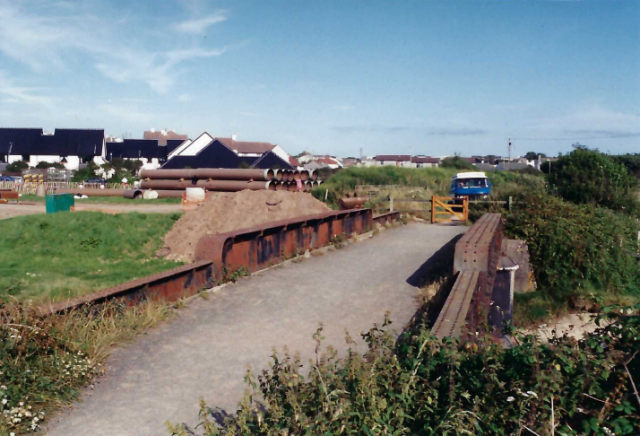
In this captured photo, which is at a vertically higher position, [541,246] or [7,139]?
[7,139]

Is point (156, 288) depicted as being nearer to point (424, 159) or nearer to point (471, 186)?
point (471, 186)

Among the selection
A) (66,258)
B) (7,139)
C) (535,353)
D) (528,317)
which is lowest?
(528,317)

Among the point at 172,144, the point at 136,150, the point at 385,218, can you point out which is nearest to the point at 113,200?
the point at 385,218

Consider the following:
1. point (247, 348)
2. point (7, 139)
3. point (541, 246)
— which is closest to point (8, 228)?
point (247, 348)

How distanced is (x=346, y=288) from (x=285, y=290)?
121cm

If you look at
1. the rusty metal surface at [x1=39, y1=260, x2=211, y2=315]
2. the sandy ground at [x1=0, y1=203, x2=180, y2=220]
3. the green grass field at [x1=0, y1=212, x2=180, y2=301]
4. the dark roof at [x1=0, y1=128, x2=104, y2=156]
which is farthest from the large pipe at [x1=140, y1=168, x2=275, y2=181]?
the dark roof at [x1=0, y1=128, x2=104, y2=156]

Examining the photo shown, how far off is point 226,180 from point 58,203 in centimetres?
1101

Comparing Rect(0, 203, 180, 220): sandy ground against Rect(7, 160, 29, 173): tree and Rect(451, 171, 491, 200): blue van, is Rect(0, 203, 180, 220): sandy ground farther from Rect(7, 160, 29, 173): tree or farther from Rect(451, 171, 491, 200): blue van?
Rect(7, 160, 29, 173): tree

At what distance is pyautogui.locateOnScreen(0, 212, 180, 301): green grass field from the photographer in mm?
11445

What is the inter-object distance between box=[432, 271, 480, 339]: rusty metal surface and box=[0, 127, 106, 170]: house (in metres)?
86.0

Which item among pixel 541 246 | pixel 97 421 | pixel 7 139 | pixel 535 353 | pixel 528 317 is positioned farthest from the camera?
pixel 7 139

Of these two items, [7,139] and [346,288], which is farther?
[7,139]

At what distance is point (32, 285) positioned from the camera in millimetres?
10930

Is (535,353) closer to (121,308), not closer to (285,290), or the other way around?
(121,308)
